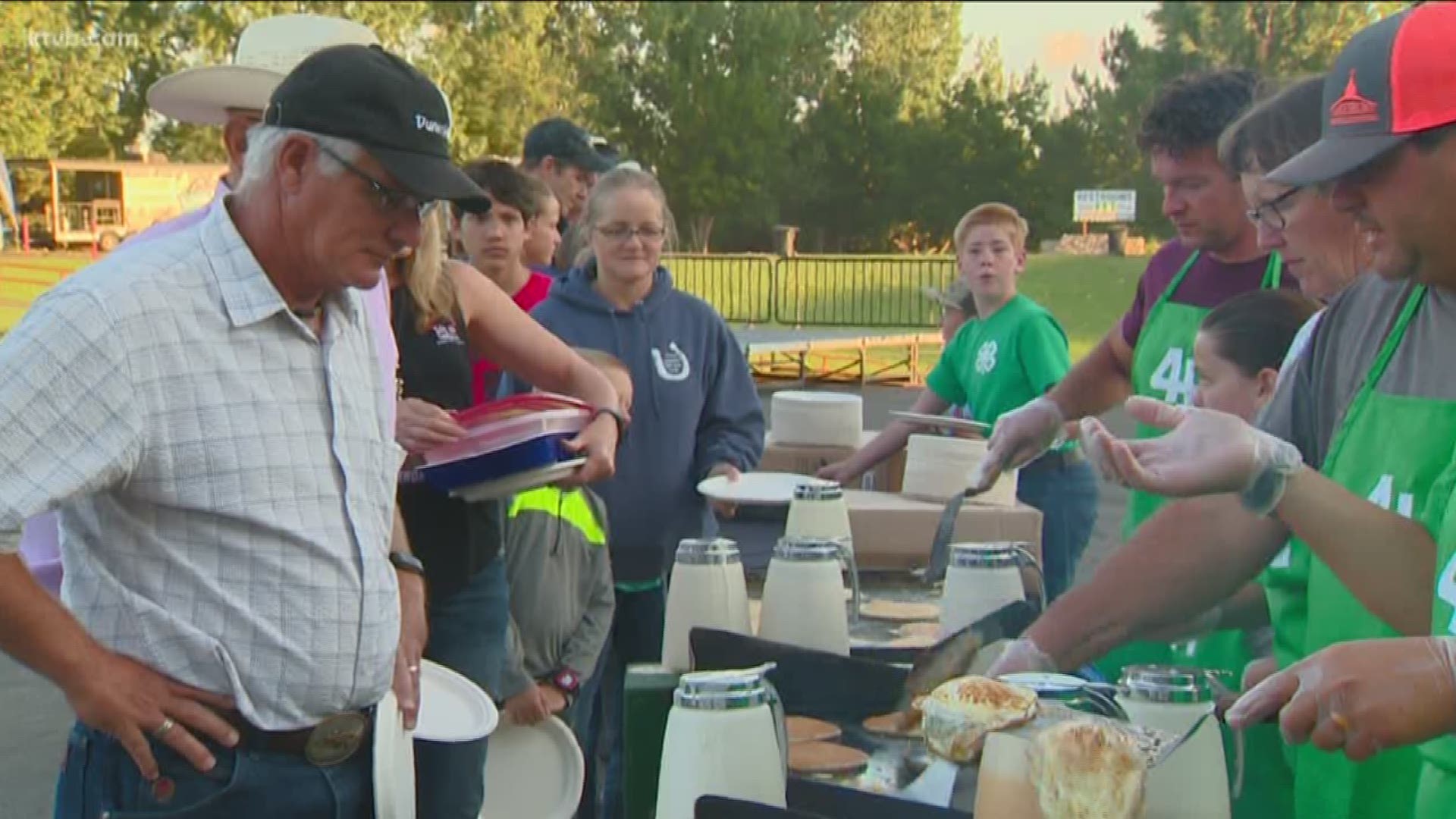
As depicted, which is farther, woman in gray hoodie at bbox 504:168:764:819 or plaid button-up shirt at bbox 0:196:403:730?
woman in gray hoodie at bbox 504:168:764:819

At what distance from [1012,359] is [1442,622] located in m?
3.41

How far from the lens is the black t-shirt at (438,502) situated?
3096 mm

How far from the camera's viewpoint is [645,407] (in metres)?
4.07

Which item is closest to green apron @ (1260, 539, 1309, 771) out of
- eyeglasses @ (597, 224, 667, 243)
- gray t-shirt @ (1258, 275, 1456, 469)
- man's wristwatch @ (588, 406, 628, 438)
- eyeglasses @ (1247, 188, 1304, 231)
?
gray t-shirt @ (1258, 275, 1456, 469)

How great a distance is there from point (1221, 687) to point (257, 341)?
1391mm

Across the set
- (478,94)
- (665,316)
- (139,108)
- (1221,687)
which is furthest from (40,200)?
(1221,687)

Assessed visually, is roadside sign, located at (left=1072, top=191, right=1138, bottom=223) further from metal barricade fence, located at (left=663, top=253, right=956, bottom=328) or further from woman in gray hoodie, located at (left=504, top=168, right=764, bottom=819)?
woman in gray hoodie, located at (left=504, top=168, right=764, bottom=819)

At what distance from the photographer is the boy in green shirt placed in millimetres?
4852

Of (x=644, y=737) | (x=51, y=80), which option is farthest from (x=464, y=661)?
(x=51, y=80)

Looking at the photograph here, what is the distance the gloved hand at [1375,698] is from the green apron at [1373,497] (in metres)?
0.31

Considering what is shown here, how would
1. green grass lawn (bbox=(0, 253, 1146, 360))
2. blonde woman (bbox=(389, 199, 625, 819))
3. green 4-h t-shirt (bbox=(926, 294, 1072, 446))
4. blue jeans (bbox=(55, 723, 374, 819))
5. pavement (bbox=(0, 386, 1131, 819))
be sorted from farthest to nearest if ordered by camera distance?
1. green grass lawn (bbox=(0, 253, 1146, 360))
2. green 4-h t-shirt (bbox=(926, 294, 1072, 446))
3. pavement (bbox=(0, 386, 1131, 819))
4. blonde woman (bbox=(389, 199, 625, 819))
5. blue jeans (bbox=(55, 723, 374, 819))

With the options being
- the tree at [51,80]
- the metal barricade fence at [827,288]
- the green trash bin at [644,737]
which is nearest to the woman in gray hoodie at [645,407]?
the green trash bin at [644,737]

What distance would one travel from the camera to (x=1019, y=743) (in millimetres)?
1505

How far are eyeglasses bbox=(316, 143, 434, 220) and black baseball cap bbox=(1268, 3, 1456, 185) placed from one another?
3.75ft
